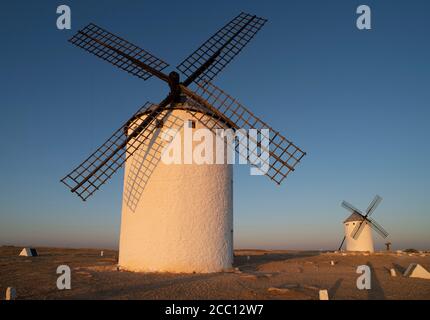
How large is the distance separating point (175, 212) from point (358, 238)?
2673 centimetres

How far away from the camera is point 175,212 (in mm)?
12852

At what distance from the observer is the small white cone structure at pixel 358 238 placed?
3244cm

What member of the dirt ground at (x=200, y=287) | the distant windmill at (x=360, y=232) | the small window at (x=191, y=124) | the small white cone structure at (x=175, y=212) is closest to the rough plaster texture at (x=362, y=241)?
the distant windmill at (x=360, y=232)

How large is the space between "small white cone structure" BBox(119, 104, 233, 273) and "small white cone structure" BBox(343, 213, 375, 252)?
78.8ft

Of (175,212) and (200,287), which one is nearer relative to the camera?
(200,287)

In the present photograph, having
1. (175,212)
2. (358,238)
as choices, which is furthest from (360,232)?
(175,212)

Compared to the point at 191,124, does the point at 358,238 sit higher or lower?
lower

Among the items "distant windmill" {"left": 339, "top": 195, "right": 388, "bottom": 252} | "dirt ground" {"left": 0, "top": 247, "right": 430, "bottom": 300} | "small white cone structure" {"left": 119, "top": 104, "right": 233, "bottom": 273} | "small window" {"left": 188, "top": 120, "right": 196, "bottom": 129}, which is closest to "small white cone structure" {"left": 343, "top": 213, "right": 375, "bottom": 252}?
"distant windmill" {"left": 339, "top": 195, "right": 388, "bottom": 252}

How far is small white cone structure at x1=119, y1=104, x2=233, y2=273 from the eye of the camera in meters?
12.7

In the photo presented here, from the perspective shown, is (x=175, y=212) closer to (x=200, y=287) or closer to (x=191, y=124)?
(x=191, y=124)
